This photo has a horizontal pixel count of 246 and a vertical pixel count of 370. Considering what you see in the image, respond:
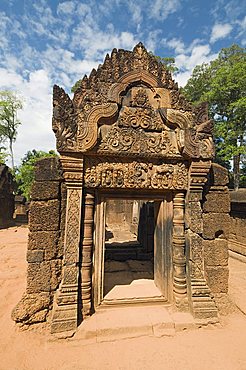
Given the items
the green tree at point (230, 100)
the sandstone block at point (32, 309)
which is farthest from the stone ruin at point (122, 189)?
the green tree at point (230, 100)

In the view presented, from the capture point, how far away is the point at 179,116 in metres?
3.54

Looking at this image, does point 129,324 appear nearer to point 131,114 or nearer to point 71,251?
point 71,251

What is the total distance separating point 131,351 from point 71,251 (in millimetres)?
1651

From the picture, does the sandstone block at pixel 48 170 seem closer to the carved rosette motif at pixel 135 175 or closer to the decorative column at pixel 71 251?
the decorative column at pixel 71 251

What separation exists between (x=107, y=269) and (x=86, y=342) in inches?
110

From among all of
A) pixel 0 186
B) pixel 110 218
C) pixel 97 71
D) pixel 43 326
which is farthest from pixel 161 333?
pixel 0 186

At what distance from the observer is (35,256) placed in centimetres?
332

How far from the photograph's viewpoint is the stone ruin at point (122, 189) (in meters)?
3.29

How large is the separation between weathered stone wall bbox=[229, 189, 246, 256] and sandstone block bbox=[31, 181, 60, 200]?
8164mm

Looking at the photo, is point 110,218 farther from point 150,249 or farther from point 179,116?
point 179,116

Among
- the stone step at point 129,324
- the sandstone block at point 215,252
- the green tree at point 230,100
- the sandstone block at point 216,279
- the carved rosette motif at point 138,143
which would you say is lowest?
the stone step at point 129,324

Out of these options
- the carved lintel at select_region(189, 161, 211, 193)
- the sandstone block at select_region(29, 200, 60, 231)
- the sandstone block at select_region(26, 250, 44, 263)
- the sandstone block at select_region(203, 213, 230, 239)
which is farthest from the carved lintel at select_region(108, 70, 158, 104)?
the sandstone block at select_region(26, 250, 44, 263)

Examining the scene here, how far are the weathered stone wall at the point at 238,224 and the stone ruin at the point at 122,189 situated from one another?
19.4 feet

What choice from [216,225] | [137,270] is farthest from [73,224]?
[137,270]
